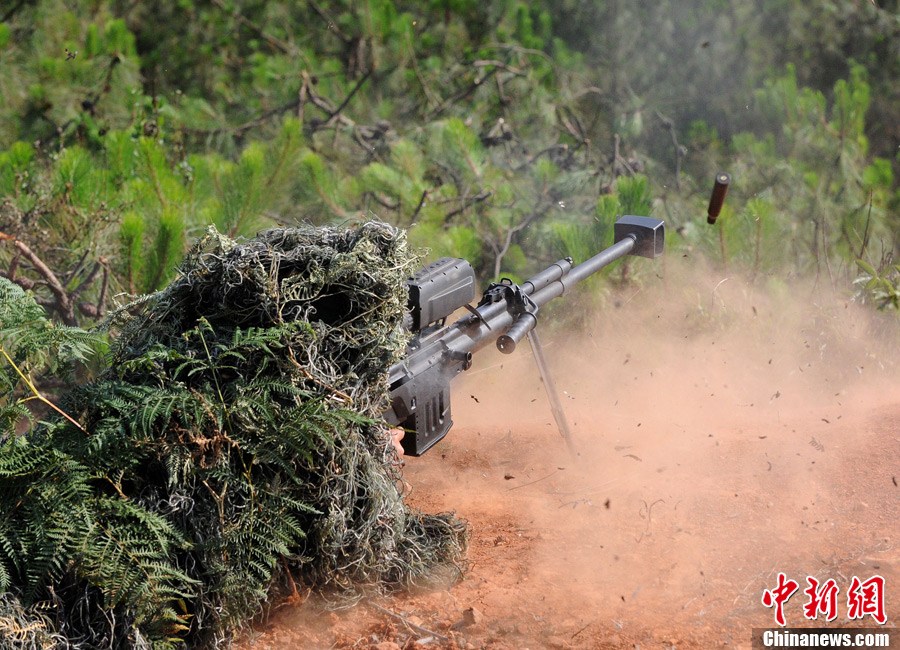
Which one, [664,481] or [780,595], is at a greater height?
[664,481]

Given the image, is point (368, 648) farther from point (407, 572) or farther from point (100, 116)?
point (100, 116)

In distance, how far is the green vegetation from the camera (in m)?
2.73

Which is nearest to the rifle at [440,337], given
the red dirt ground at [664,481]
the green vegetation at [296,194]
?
the green vegetation at [296,194]

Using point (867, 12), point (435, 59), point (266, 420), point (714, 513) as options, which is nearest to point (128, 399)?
point (266, 420)

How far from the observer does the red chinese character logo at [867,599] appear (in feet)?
10.1

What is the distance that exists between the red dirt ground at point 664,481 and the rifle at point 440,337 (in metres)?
0.54

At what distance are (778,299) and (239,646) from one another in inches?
165

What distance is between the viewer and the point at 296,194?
6.12m

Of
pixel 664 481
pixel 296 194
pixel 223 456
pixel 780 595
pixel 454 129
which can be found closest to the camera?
pixel 223 456

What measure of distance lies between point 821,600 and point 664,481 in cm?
104
